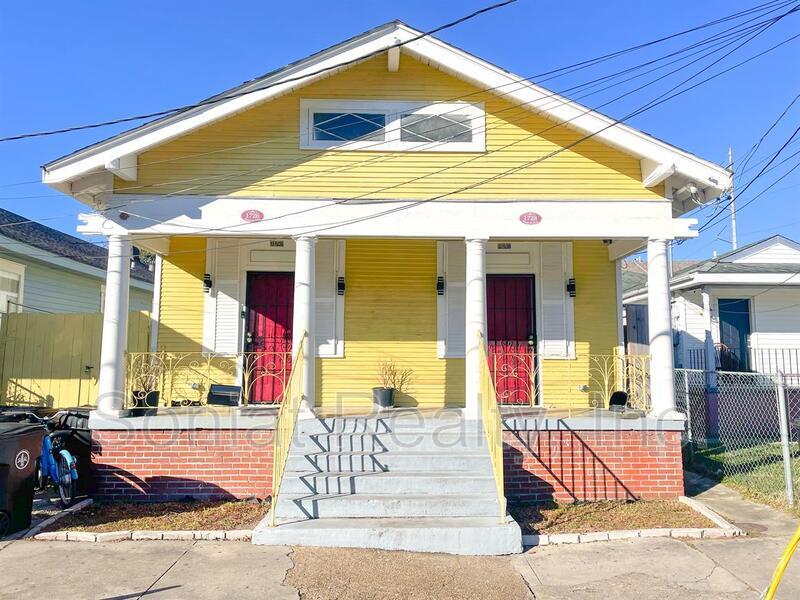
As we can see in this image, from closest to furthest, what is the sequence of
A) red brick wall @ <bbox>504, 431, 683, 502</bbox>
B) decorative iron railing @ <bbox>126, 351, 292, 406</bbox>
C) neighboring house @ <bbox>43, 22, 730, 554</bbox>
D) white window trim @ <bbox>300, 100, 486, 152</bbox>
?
neighboring house @ <bbox>43, 22, 730, 554</bbox> < red brick wall @ <bbox>504, 431, 683, 502</bbox> < white window trim @ <bbox>300, 100, 486, 152</bbox> < decorative iron railing @ <bbox>126, 351, 292, 406</bbox>

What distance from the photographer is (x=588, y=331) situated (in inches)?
363

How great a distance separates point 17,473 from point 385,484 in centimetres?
366

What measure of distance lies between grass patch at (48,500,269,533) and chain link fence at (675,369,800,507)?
237 inches

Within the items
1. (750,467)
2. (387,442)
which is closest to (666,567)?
(387,442)

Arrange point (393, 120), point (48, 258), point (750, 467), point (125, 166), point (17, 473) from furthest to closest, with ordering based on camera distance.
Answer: point (48, 258) < point (750, 467) < point (393, 120) < point (125, 166) < point (17, 473)

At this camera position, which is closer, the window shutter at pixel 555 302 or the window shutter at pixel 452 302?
the window shutter at pixel 452 302

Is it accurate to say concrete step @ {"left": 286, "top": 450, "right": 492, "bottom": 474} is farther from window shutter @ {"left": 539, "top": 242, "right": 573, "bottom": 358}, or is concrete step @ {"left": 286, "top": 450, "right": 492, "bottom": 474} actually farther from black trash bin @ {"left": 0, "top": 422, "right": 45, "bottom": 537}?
window shutter @ {"left": 539, "top": 242, "right": 573, "bottom": 358}

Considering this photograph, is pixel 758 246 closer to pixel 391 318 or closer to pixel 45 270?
pixel 391 318

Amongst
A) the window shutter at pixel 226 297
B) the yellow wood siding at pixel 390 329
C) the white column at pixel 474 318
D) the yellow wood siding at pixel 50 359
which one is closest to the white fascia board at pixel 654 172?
the white column at pixel 474 318

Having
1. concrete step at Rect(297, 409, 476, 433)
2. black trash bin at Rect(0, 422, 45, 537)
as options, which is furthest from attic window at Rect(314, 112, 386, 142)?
black trash bin at Rect(0, 422, 45, 537)

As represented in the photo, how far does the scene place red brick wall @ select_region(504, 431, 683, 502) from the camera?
6.84 meters

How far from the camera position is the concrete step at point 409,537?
519 cm

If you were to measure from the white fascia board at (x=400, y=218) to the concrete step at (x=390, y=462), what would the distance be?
284 centimetres

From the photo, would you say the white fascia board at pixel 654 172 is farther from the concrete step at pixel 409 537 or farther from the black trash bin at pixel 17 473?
the black trash bin at pixel 17 473
